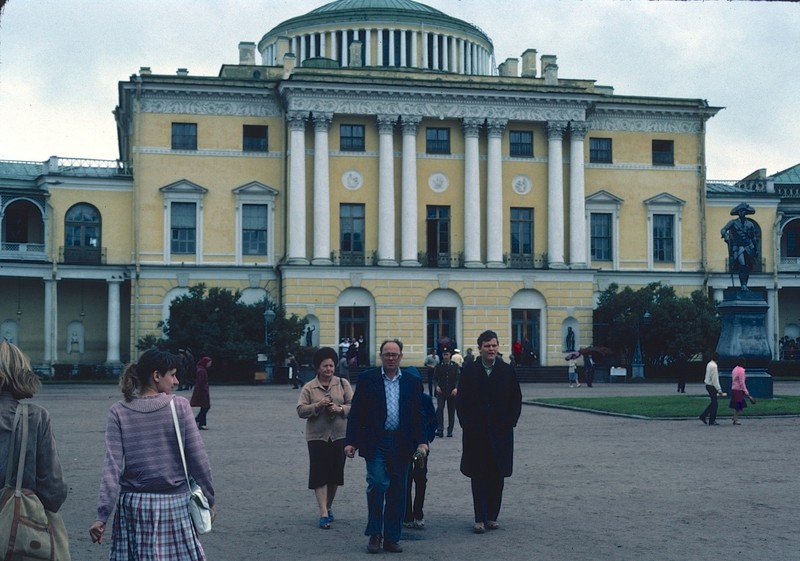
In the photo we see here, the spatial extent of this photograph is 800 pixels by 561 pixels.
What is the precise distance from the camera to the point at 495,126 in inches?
2586

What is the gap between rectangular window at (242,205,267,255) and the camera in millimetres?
65188

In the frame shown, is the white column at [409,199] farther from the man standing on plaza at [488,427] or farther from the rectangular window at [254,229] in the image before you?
the man standing on plaza at [488,427]

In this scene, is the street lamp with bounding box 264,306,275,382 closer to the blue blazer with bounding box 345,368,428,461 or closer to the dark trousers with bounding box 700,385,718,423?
the dark trousers with bounding box 700,385,718,423

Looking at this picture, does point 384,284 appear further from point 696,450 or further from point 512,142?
point 696,450

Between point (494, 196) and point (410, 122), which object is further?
point (494, 196)

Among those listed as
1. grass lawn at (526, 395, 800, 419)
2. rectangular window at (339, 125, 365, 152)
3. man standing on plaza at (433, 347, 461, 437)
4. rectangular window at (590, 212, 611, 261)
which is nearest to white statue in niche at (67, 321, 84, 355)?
rectangular window at (339, 125, 365, 152)

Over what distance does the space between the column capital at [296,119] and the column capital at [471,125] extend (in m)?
8.87

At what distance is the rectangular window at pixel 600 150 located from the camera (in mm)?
69000

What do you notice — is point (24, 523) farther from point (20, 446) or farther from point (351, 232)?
point (351, 232)

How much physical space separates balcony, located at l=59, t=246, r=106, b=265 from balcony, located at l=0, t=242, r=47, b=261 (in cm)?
100

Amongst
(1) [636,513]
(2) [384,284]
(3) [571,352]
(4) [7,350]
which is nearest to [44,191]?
(2) [384,284]

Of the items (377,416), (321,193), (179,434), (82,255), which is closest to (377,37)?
(321,193)

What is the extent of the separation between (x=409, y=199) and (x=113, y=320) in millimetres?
17231

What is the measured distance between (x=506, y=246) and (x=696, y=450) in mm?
45006
